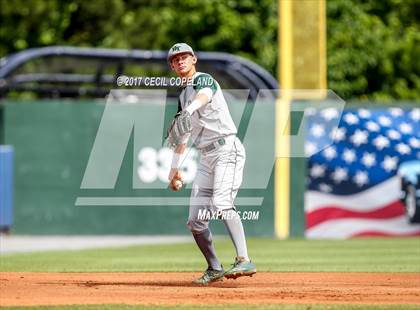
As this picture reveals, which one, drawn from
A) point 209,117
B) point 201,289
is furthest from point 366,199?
point 201,289

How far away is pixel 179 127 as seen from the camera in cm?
1138

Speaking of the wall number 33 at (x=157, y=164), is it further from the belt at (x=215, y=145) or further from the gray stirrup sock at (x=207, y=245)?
the belt at (x=215, y=145)

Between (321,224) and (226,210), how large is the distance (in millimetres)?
10768

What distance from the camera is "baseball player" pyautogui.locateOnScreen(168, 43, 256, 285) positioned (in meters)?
11.4

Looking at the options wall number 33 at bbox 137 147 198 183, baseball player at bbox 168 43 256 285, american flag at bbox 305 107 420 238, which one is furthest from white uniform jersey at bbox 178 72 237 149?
wall number 33 at bbox 137 147 198 183

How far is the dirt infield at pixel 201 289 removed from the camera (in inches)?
407

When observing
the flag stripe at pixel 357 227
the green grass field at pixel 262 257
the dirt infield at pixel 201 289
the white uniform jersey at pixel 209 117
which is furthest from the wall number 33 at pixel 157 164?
the white uniform jersey at pixel 209 117

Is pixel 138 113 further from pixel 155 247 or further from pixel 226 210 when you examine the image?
pixel 226 210

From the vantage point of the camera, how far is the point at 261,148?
2236cm

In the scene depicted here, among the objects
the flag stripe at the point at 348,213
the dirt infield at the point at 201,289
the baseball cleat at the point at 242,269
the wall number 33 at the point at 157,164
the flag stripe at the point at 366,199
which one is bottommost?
the dirt infield at the point at 201,289

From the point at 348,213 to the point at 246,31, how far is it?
560 inches

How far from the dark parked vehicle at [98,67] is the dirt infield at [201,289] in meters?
12.6

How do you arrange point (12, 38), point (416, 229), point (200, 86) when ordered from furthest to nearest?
point (12, 38), point (416, 229), point (200, 86)

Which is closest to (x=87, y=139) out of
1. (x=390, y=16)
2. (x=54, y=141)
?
(x=54, y=141)
